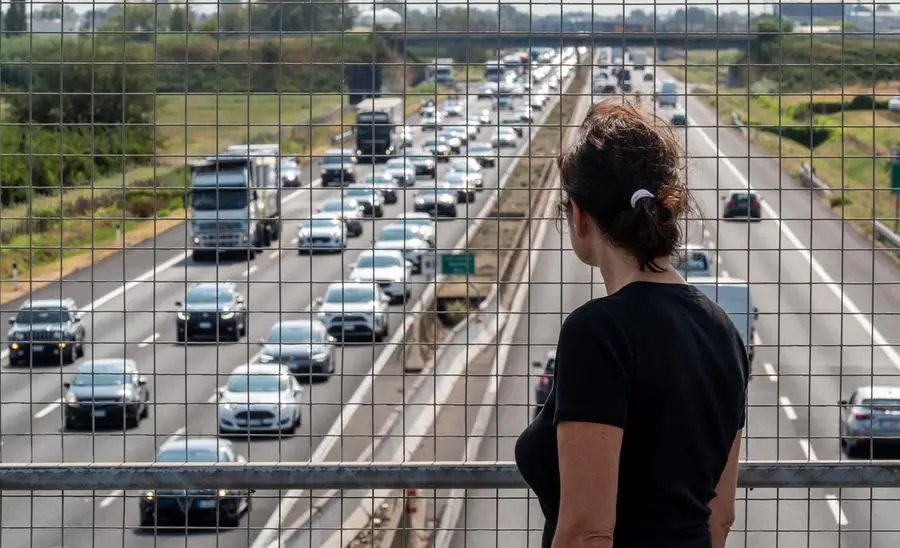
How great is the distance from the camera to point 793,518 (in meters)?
17.2

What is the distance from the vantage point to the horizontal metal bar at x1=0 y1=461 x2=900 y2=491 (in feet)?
14.8

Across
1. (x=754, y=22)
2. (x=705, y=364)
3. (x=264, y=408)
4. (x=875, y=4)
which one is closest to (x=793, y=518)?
(x=264, y=408)

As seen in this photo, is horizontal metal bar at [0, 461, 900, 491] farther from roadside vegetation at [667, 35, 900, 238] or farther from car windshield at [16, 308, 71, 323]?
roadside vegetation at [667, 35, 900, 238]

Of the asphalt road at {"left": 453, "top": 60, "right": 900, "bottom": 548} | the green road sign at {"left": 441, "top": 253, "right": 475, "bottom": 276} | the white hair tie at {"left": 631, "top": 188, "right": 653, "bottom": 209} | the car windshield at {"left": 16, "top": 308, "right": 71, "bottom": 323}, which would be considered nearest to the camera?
the white hair tie at {"left": 631, "top": 188, "right": 653, "bottom": 209}

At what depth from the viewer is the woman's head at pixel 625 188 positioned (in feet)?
9.04

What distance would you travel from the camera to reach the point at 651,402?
2.71 meters

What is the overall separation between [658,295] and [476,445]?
634 inches

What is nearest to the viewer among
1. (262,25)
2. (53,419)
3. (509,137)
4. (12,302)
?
(262,25)

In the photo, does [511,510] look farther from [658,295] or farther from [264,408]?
[658,295]

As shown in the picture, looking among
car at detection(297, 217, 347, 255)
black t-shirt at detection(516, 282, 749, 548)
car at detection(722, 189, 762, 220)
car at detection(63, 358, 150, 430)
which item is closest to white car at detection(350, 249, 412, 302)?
car at detection(297, 217, 347, 255)

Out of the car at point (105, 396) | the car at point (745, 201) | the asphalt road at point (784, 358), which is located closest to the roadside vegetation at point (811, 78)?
the car at point (745, 201)

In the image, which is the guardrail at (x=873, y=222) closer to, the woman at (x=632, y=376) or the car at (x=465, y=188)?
the car at (x=465, y=188)

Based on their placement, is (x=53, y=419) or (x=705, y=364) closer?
(x=705, y=364)

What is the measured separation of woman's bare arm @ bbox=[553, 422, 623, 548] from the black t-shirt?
0.03 metres
